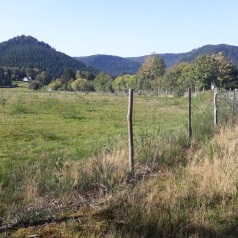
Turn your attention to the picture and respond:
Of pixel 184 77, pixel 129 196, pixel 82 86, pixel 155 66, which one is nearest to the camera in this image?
pixel 129 196

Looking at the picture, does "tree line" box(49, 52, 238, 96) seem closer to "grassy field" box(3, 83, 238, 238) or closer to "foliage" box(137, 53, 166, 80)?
"foliage" box(137, 53, 166, 80)

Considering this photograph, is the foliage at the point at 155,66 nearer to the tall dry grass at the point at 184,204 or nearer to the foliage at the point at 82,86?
the foliage at the point at 82,86

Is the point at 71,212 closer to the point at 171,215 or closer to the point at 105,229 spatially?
the point at 105,229

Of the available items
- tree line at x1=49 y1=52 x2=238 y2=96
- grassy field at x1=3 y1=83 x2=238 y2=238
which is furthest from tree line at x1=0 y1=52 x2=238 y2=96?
grassy field at x1=3 y1=83 x2=238 y2=238

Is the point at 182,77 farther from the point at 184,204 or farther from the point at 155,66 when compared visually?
the point at 184,204

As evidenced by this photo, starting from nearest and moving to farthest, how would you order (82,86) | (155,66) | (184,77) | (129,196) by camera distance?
1. (129,196)
2. (184,77)
3. (155,66)
4. (82,86)

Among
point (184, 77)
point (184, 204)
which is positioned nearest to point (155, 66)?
point (184, 77)

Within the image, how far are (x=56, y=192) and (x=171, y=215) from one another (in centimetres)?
187

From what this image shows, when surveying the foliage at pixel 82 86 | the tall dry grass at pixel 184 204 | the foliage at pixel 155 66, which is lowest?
the tall dry grass at pixel 184 204

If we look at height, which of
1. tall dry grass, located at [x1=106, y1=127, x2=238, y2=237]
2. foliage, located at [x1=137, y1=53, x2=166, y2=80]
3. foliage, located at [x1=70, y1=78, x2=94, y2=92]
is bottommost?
tall dry grass, located at [x1=106, y1=127, x2=238, y2=237]

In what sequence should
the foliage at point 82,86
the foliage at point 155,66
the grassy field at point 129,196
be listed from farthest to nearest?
1. the foliage at point 82,86
2. the foliage at point 155,66
3. the grassy field at point 129,196

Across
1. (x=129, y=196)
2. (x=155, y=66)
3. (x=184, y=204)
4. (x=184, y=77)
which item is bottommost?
(x=184, y=204)

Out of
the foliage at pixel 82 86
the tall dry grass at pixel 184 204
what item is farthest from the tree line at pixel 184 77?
the tall dry grass at pixel 184 204

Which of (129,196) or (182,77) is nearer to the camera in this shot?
(129,196)
